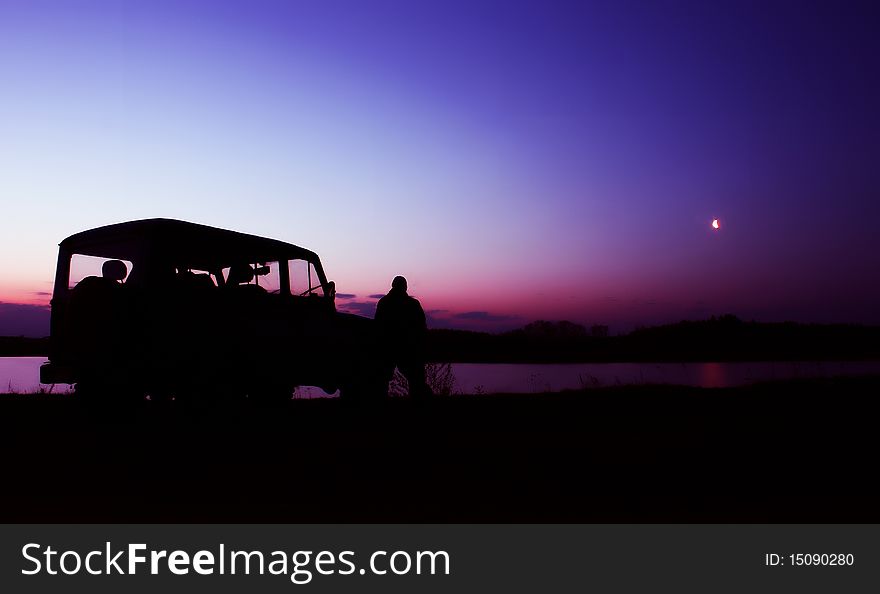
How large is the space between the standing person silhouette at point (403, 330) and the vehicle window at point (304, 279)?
52.8 inches

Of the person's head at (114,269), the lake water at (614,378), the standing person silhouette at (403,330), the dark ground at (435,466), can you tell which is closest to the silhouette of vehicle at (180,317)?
the person's head at (114,269)

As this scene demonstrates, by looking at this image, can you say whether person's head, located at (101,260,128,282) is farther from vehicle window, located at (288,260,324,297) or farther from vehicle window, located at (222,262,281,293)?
vehicle window, located at (288,260,324,297)

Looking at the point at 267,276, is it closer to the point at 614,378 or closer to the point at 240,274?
the point at 240,274

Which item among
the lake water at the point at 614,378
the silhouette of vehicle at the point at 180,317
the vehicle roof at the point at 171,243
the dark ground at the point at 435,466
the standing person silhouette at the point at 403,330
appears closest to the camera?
the dark ground at the point at 435,466

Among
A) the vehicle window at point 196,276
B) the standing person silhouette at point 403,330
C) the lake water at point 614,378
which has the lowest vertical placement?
the lake water at point 614,378

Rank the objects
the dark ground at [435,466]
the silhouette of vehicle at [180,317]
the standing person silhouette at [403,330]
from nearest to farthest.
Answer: the dark ground at [435,466], the silhouette of vehicle at [180,317], the standing person silhouette at [403,330]

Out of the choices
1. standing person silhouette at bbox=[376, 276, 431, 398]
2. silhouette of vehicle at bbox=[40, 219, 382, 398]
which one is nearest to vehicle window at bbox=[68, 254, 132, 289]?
silhouette of vehicle at bbox=[40, 219, 382, 398]

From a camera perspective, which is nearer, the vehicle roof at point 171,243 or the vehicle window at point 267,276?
the vehicle roof at point 171,243

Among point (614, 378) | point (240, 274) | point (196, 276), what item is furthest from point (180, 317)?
point (614, 378)

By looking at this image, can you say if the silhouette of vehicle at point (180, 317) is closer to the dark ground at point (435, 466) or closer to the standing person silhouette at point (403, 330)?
the dark ground at point (435, 466)

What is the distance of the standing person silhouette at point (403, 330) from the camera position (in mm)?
9750

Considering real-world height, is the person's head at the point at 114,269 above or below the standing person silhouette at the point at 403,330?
above

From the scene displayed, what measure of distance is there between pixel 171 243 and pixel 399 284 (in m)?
3.82
